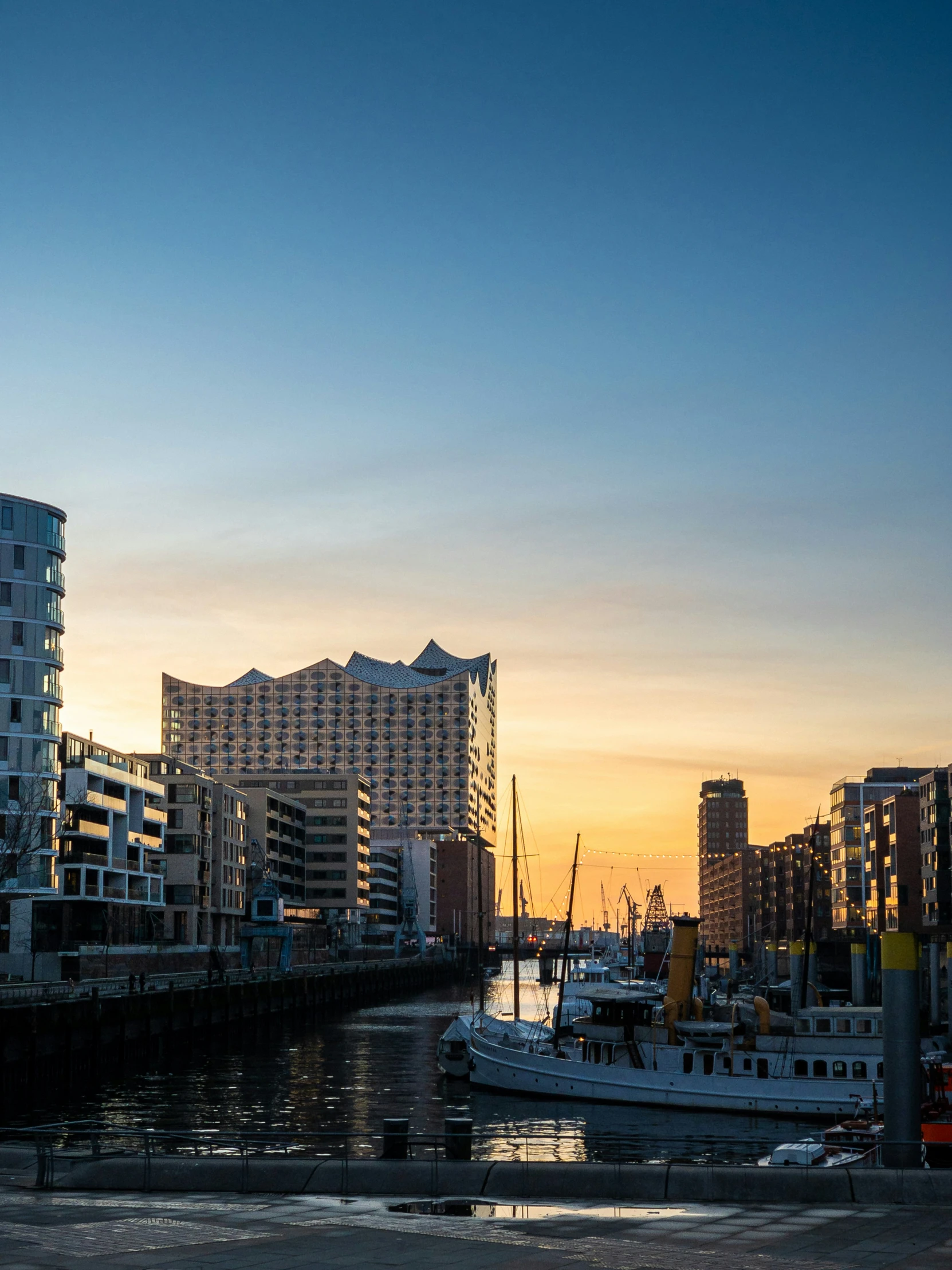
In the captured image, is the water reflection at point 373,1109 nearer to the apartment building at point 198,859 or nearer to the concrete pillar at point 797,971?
the concrete pillar at point 797,971

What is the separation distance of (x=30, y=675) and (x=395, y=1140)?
93.2 metres

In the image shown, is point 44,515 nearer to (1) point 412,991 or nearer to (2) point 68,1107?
(2) point 68,1107

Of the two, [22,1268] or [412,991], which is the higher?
[22,1268]

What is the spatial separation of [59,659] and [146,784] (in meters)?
29.4

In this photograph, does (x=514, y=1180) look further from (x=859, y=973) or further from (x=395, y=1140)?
(x=859, y=973)

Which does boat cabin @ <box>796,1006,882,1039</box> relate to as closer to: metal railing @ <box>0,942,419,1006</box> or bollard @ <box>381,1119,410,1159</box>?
bollard @ <box>381,1119,410,1159</box>

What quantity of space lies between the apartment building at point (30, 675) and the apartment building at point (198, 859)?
36.0m

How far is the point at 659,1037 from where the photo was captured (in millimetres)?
60031

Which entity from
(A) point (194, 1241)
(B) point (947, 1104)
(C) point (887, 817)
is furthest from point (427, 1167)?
(C) point (887, 817)

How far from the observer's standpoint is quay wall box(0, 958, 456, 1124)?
63.9 meters

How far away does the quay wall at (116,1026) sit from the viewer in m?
63.9

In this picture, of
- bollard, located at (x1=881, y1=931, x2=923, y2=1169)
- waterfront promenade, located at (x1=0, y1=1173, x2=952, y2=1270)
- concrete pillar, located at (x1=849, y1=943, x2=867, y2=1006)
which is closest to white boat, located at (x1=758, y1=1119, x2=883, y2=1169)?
bollard, located at (x1=881, y1=931, x2=923, y2=1169)

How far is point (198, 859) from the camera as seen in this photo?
15425 centimetres

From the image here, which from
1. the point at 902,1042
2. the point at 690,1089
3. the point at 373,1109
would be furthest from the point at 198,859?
the point at 902,1042
